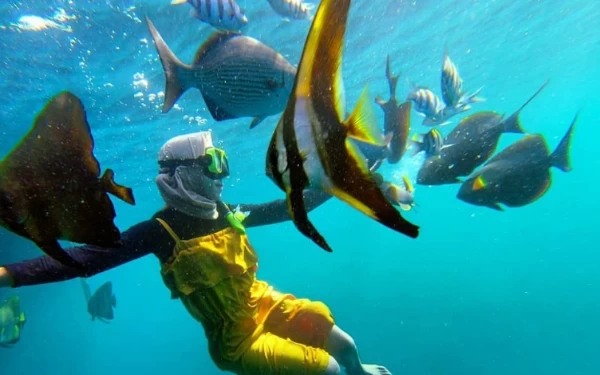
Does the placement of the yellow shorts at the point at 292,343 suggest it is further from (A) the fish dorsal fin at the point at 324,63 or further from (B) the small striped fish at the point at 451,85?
(A) the fish dorsal fin at the point at 324,63

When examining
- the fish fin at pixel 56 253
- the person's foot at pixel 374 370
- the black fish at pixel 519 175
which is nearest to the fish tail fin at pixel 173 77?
the fish fin at pixel 56 253

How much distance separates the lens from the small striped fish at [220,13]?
2955 mm

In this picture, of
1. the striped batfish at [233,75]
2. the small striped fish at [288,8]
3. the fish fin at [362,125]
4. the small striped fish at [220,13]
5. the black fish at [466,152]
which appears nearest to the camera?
the fish fin at [362,125]

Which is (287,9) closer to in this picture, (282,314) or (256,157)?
(282,314)

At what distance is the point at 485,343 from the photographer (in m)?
21.7

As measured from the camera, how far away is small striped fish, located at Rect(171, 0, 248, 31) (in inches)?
116

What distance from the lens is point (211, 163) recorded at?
3.11 m

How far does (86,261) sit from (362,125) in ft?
9.70

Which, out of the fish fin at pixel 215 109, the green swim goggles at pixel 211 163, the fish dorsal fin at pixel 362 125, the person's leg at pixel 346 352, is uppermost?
the fish fin at pixel 215 109

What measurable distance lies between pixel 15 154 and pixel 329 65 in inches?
45.3

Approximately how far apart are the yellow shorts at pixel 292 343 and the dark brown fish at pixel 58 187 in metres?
2.98

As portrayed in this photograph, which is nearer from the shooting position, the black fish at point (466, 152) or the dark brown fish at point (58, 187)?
the dark brown fish at point (58, 187)

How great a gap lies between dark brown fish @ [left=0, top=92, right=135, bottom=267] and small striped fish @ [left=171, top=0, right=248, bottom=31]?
2.05 metres

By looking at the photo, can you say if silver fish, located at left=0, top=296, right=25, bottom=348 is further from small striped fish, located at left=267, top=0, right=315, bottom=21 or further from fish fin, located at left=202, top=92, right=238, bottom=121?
small striped fish, located at left=267, top=0, right=315, bottom=21
